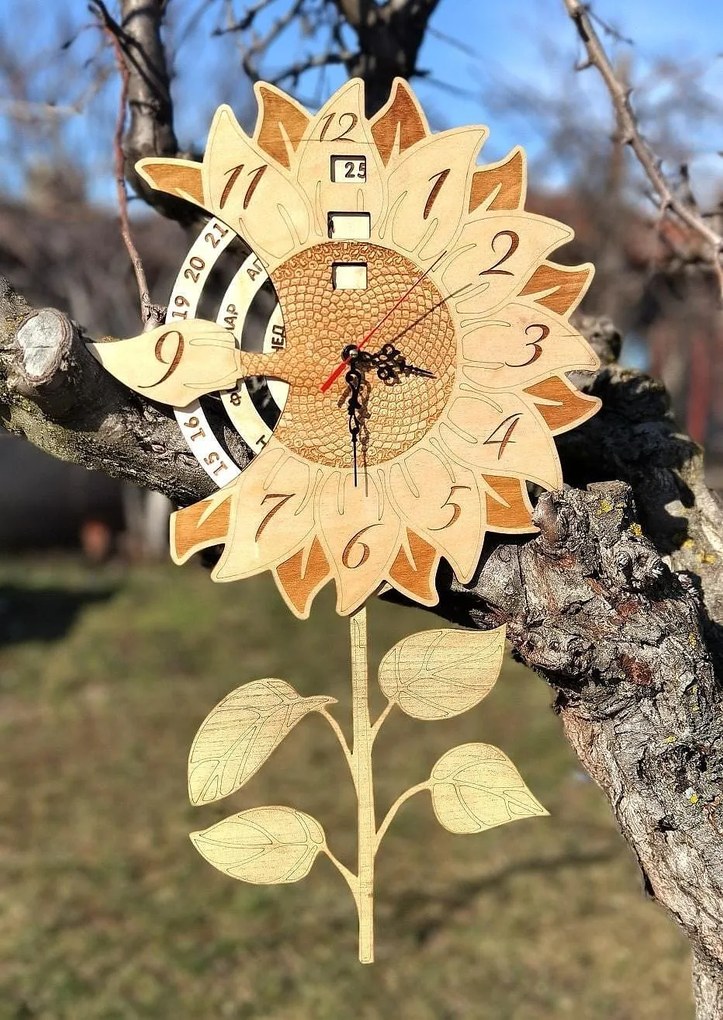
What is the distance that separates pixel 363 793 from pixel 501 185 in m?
0.95

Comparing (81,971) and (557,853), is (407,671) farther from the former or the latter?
(557,853)

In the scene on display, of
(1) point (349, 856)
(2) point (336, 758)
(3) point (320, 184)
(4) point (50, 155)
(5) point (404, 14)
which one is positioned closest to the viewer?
(3) point (320, 184)

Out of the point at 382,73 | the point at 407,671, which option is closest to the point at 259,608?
the point at 382,73

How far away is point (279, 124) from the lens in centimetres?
130

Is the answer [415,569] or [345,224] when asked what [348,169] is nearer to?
[345,224]

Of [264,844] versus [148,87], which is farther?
[148,87]

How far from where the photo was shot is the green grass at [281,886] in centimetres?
311

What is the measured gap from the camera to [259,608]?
6.35 metres

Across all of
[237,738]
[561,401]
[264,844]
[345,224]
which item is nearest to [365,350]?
[345,224]

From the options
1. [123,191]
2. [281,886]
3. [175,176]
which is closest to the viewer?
[175,176]

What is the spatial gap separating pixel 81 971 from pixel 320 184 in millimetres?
2961

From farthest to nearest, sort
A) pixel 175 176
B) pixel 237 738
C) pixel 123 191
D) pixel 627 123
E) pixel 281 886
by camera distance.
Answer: pixel 281 886, pixel 627 123, pixel 123 191, pixel 237 738, pixel 175 176

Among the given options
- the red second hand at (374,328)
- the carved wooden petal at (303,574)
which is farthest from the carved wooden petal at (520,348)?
the carved wooden petal at (303,574)

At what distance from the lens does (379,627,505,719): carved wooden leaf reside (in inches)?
55.0
